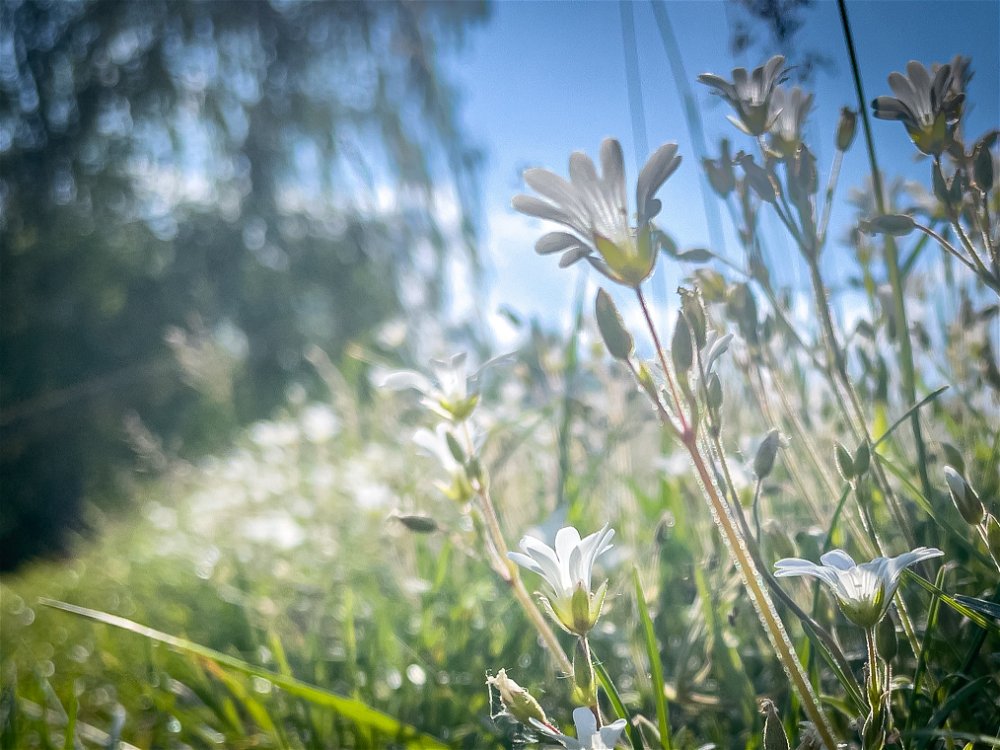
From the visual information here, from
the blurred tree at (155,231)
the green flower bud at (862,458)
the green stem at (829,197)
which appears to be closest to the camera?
the green flower bud at (862,458)

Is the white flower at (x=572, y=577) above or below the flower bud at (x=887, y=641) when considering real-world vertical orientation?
above

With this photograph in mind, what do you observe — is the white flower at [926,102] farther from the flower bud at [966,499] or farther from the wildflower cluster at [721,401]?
the flower bud at [966,499]

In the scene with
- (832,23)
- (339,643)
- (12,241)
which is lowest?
(339,643)

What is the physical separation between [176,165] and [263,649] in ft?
28.1

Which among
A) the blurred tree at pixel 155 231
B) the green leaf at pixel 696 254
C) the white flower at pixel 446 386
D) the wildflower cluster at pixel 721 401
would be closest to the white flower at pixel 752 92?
the wildflower cluster at pixel 721 401

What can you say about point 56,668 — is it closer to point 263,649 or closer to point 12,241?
point 263,649

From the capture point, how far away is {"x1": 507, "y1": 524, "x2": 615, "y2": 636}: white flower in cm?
50

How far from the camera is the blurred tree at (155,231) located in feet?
23.3

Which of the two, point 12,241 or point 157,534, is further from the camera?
point 12,241

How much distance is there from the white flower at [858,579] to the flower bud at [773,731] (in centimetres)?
8

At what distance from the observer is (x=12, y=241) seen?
24.4ft

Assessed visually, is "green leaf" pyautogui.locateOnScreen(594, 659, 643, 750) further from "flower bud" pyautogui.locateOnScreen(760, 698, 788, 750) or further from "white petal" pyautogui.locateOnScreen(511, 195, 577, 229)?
"white petal" pyautogui.locateOnScreen(511, 195, 577, 229)

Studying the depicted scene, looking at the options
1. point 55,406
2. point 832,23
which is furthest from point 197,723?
point 55,406

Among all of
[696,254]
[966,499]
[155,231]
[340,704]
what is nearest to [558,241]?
[696,254]
